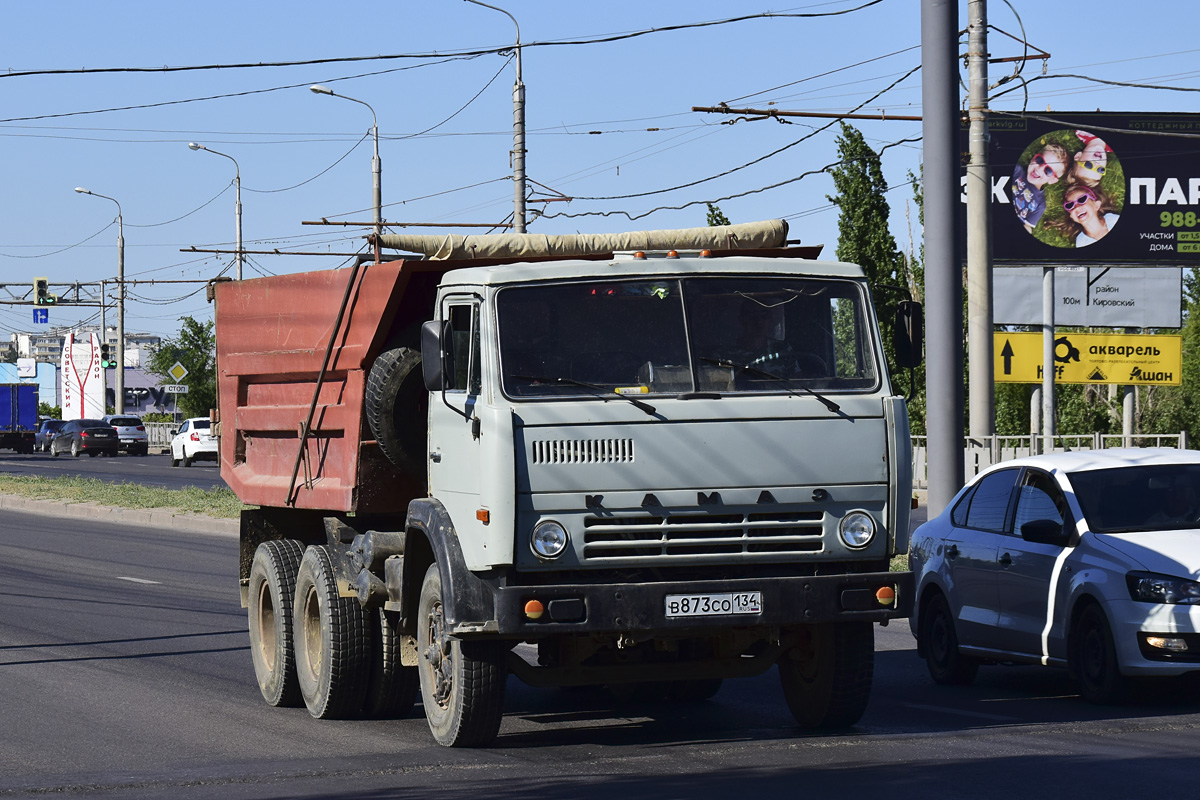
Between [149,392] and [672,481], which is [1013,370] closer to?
[672,481]

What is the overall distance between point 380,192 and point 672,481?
3094 cm

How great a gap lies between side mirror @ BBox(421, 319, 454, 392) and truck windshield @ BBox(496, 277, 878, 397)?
312 mm

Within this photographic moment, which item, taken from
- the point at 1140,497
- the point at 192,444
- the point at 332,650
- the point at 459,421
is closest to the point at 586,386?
the point at 459,421

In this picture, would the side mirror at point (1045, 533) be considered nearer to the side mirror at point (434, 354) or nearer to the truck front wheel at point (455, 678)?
the truck front wheel at point (455, 678)

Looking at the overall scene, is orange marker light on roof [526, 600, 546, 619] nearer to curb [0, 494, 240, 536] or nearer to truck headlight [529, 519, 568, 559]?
truck headlight [529, 519, 568, 559]

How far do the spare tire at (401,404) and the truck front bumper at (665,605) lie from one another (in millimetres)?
1470

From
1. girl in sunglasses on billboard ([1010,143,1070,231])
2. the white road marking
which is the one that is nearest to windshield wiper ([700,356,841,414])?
the white road marking

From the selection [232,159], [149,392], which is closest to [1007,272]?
[232,159]

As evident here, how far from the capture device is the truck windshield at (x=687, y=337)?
7809 millimetres

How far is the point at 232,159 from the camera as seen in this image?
53.2 metres

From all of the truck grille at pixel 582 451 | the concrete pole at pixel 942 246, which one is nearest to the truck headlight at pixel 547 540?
the truck grille at pixel 582 451

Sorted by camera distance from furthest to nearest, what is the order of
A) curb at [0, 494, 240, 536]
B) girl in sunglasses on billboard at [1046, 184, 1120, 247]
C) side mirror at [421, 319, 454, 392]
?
girl in sunglasses on billboard at [1046, 184, 1120, 247] < curb at [0, 494, 240, 536] < side mirror at [421, 319, 454, 392]

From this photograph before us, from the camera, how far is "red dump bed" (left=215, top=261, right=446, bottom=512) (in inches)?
349

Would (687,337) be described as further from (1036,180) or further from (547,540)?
(1036,180)
